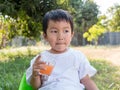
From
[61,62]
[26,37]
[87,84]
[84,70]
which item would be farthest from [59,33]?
[26,37]

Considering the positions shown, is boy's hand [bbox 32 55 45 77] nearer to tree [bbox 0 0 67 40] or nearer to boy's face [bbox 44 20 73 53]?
boy's face [bbox 44 20 73 53]

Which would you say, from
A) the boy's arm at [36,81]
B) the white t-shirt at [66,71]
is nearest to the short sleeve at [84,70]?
the white t-shirt at [66,71]

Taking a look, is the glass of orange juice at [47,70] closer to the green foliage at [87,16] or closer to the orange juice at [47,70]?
the orange juice at [47,70]

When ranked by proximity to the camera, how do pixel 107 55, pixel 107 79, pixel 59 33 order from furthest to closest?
pixel 107 55 < pixel 107 79 < pixel 59 33

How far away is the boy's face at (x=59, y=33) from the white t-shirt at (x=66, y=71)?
0.10 metres

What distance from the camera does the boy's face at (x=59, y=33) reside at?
203 cm

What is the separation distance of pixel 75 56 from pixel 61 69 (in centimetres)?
14

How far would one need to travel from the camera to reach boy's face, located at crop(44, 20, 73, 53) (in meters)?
2.03

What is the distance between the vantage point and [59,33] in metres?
2.02

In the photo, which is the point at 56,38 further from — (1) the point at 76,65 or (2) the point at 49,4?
(2) the point at 49,4

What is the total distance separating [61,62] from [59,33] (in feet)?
0.70

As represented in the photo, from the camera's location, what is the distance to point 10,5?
732 cm

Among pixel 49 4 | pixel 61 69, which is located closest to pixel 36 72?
pixel 61 69

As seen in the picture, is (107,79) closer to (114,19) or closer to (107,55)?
(107,55)
